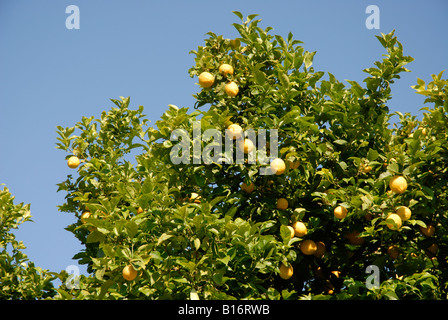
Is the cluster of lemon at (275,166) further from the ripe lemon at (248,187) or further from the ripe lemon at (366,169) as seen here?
the ripe lemon at (366,169)

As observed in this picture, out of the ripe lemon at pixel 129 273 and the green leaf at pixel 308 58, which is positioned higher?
the green leaf at pixel 308 58

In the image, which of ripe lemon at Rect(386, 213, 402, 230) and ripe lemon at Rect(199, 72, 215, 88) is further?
ripe lemon at Rect(199, 72, 215, 88)

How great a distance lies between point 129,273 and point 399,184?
252 centimetres

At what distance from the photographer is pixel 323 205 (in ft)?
16.5

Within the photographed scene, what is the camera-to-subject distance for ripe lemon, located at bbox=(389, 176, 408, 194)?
438 centimetres

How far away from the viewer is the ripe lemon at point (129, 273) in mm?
3908

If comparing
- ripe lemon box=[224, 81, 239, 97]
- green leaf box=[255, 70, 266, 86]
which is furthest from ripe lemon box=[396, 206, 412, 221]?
ripe lemon box=[224, 81, 239, 97]

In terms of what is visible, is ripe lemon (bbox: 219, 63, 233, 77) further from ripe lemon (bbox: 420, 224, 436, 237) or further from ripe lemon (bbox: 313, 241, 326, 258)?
ripe lemon (bbox: 420, 224, 436, 237)

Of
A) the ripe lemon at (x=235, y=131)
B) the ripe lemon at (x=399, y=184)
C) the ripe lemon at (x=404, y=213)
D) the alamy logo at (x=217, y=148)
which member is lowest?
the ripe lemon at (x=404, y=213)

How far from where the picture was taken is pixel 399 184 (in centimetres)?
438

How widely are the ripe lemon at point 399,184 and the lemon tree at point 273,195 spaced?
0.01 m

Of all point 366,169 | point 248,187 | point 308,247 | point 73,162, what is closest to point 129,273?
point 248,187

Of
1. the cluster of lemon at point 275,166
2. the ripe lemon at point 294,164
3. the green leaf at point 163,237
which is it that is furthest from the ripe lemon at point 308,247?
the green leaf at point 163,237
